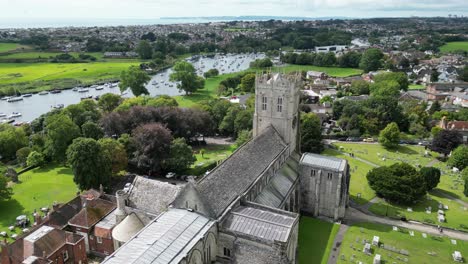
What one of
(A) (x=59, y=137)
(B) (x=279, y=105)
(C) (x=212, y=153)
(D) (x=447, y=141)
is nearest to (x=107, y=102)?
(A) (x=59, y=137)

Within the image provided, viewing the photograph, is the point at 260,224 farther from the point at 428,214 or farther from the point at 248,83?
the point at 248,83

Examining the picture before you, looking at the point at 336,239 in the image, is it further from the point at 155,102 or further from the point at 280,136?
the point at 155,102

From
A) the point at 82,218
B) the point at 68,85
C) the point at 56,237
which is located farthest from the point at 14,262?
the point at 68,85

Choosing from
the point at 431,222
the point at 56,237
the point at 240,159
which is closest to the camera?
the point at 56,237

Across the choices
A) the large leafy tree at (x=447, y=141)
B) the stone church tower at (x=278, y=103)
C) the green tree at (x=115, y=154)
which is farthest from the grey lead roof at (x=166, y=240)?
the large leafy tree at (x=447, y=141)

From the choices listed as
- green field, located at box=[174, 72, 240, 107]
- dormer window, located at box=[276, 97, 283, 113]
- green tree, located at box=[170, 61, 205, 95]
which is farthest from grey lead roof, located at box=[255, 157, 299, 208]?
green tree, located at box=[170, 61, 205, 95]

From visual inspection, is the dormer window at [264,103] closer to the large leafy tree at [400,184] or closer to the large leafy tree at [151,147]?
the large leafy tree at [151,147]

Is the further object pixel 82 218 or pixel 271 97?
pixel 271 97
